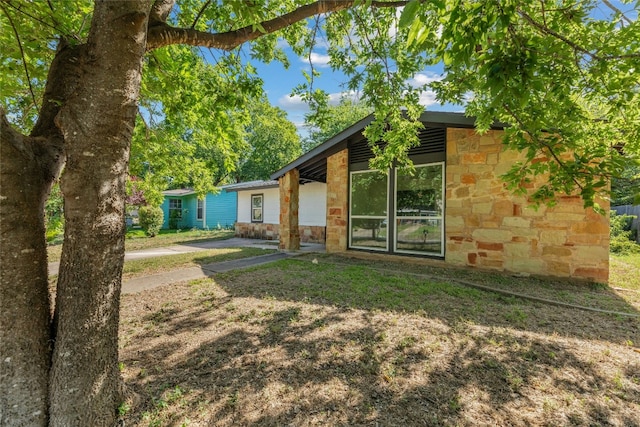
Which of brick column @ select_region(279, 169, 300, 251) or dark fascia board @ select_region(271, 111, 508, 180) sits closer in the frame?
dark fascia board @ select_region(271, 111, 508, 180)

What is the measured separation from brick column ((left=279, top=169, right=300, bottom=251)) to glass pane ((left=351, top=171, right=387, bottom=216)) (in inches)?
77.7

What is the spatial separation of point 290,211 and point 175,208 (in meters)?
15.1

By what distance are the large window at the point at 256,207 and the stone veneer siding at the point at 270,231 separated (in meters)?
0.28

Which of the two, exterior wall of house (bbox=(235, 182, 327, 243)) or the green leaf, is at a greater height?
the green leaf

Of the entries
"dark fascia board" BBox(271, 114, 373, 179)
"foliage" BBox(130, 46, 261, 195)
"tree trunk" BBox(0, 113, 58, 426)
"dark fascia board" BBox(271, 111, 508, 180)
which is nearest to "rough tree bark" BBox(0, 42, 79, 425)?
"tree trunk" BBox(0, 113, 58, 426)

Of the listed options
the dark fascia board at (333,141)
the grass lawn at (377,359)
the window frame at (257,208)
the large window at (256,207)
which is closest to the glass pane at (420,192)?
the dark fascia board at (333,141)

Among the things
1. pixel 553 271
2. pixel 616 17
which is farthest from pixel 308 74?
pixel 553 271

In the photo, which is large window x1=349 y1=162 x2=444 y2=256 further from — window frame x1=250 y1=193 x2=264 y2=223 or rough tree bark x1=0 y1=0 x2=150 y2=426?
window frame x1=250 y1=193 x2=264 y2=223

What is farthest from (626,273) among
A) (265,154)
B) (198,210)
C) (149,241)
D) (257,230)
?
(265,154)

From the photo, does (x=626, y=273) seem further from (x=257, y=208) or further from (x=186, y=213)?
(x=186, y=213)

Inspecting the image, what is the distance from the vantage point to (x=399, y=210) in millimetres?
7590

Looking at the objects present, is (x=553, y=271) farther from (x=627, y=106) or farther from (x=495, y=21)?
(x=495, y=21)

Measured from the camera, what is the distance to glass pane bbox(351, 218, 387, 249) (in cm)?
790

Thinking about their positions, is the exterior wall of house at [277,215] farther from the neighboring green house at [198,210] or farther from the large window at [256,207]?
the neighboring green house at [198,210]
